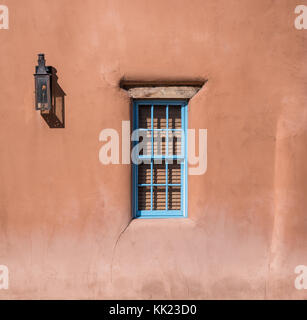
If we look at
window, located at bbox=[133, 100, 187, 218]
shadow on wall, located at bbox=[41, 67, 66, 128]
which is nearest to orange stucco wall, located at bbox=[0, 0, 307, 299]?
shadow on wall, located at bbox=[41, 67, 66, 128]

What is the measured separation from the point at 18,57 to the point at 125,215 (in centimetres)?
224

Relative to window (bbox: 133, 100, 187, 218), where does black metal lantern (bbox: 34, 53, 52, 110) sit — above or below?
above

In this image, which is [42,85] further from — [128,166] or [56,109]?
[128,166]

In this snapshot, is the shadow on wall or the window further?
the window

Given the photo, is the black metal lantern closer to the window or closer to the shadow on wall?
the shadow on wall

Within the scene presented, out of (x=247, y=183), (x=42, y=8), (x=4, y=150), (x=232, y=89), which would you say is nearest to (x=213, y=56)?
(x=232, y=89)

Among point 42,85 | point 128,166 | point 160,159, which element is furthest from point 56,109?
point 160,159

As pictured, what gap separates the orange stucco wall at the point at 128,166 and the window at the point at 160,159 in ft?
0.63

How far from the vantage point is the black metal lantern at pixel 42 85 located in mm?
3229

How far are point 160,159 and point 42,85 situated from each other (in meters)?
1.64

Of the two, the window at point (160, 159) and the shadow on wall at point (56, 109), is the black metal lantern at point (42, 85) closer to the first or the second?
the shadow on wall at point (56, 109)

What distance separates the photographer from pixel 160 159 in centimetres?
362

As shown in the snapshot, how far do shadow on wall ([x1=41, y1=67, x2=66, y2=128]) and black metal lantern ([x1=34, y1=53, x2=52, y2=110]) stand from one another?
Result: 99 millimetres

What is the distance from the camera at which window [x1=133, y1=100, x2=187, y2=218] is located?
11.7ft
